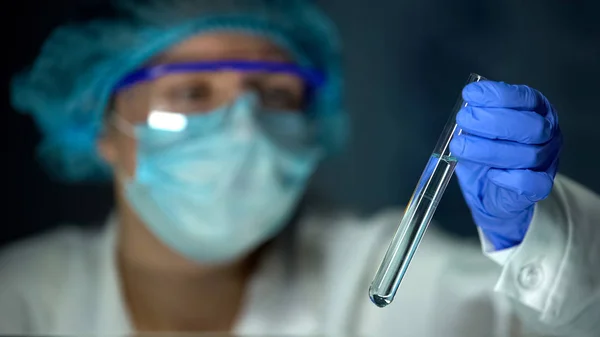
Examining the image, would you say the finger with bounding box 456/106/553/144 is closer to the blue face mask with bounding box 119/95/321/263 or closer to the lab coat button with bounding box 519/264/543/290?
the lab coat button with bounding box 519/264/543/290

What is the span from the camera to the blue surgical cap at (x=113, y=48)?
1.15 metres

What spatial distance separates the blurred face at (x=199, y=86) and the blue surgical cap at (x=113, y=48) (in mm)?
21

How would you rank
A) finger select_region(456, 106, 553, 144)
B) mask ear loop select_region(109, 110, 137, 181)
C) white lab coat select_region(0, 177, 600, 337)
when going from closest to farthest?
finger select_region(456, 106, 553, 144)
white lab coat select_region(0, 177, 600, 337)
mask ear loop select_region(109, 110, 137, 181)

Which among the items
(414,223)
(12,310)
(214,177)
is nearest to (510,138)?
(414,223)

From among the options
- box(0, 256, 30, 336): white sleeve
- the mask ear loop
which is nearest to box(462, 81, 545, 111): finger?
the mask ear loop

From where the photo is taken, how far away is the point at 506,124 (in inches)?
26.6

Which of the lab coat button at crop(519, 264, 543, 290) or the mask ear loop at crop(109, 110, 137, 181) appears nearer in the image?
the lab coat button at crop(519, 264, 543, 290)

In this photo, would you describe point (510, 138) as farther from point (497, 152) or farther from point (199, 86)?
point (199, 86)

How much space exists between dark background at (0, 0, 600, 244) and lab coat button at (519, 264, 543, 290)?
56 centimetres

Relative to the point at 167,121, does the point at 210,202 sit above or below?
below

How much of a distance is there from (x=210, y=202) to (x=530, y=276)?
23.2 inches

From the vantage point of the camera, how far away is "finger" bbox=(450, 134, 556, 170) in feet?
2.24

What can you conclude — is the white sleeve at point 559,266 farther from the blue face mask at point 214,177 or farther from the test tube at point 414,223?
the blue face mask at point 214,177

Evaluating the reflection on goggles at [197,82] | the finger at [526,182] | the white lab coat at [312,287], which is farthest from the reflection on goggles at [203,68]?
the finger at [526,182]
